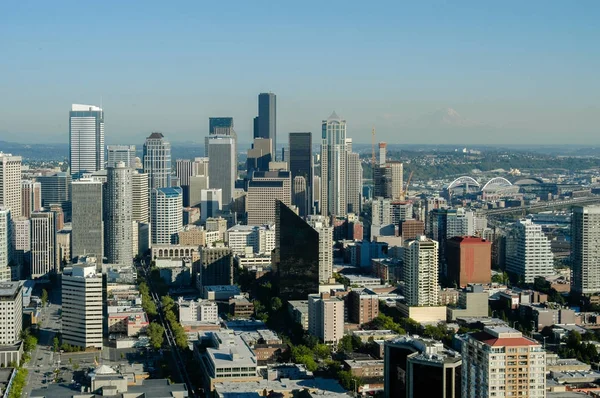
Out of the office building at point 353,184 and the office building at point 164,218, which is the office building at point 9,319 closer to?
the office building at point 164,218

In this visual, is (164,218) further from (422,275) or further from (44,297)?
(422,275)

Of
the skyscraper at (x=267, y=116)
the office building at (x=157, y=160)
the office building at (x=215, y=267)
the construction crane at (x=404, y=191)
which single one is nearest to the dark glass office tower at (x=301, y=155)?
the construction crane at (x=404, y=191)

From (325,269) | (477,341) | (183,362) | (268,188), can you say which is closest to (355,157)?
(268,188)

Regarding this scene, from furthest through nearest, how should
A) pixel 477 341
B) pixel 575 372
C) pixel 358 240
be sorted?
pixel 358 240
pixel 575 372
pixel 477 341

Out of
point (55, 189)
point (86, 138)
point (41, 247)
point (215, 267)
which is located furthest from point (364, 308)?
point (86, 138)

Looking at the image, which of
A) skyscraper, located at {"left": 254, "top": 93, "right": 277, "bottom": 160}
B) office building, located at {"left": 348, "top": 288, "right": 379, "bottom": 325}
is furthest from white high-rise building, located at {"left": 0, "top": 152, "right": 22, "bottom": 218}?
skyscraper, located at {"left": 254, "top": 93, "right": 277, "bottom": 160}

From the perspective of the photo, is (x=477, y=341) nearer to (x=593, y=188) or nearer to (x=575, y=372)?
(x=575, y=372)

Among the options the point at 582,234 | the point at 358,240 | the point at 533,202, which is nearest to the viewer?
the point at 582,234
